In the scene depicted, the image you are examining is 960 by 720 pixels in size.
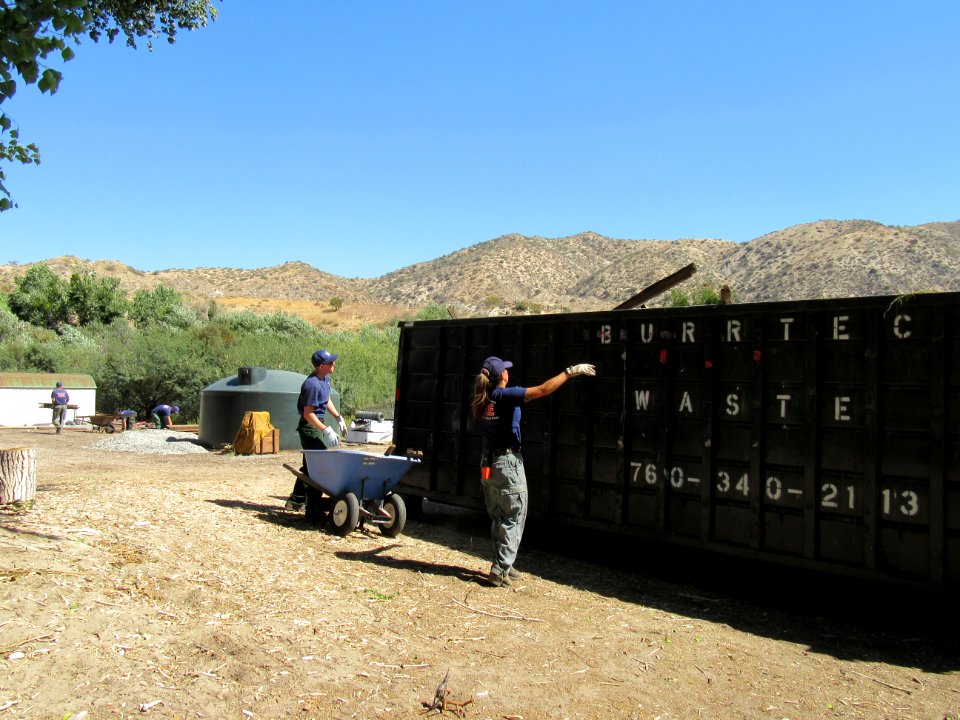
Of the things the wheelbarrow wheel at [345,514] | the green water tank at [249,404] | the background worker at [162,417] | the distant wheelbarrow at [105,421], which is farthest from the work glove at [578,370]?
the distant wheelbarrow at [105,421]

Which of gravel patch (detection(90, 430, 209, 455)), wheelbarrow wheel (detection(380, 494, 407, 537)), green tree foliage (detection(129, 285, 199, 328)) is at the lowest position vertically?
gravel patch (detection(90, 430, 209, 455))

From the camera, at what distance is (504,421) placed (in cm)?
689

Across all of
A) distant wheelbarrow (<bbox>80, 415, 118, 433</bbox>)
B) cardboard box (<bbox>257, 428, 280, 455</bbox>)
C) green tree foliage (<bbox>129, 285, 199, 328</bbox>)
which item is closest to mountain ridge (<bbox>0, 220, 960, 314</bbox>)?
cardboard box (<bbox>257, 428, 280, 455</bbox>)

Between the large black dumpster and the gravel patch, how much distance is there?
12530mm

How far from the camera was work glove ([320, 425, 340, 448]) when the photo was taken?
337 inches

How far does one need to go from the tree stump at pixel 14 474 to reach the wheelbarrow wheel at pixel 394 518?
11.9 ft

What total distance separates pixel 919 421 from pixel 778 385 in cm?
107

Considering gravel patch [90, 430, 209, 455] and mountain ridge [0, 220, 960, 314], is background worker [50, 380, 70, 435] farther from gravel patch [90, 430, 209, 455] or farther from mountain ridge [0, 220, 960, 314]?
mountain ridge [0, 220, 960, 314]

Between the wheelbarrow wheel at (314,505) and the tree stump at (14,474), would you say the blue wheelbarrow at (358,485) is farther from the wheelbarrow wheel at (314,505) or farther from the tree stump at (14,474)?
the tree stump at (14,474)

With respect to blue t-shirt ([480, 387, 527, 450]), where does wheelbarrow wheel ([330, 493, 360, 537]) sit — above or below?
below

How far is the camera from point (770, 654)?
546 centimetres

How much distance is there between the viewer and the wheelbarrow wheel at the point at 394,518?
27.1 feet

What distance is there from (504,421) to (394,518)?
210 cm

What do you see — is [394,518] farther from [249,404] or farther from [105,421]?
[105,421]
